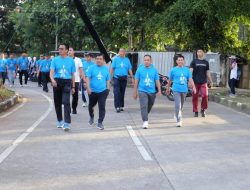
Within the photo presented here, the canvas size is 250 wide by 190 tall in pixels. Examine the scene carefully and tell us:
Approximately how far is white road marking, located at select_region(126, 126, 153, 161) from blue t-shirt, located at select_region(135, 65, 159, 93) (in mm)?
931

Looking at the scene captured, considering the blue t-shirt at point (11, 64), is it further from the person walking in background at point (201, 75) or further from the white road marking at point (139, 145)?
the white road marking at point (139, 145)

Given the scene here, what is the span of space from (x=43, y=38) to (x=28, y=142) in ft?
133

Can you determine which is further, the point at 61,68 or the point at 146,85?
the point at 146,85

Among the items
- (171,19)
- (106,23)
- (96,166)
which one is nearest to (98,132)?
(96,166)

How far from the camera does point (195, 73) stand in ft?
47.4

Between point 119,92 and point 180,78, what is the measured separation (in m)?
3.02

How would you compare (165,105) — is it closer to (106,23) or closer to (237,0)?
(237,0)

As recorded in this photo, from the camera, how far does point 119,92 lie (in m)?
15.0

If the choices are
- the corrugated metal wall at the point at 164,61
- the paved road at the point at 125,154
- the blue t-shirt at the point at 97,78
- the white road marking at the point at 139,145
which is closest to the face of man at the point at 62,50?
the blue t-shirt at the point at 97,78

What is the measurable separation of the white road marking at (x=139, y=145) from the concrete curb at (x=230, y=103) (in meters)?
5.79

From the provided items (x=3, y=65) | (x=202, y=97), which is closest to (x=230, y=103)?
(x=202, y=97)

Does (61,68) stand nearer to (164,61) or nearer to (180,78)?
(180,78)

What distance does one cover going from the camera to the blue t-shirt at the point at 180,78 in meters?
12.3

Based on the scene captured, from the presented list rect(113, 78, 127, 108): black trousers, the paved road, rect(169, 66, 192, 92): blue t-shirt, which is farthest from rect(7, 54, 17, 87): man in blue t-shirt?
rect(169, 66, 192, 92): blue t-shirt
